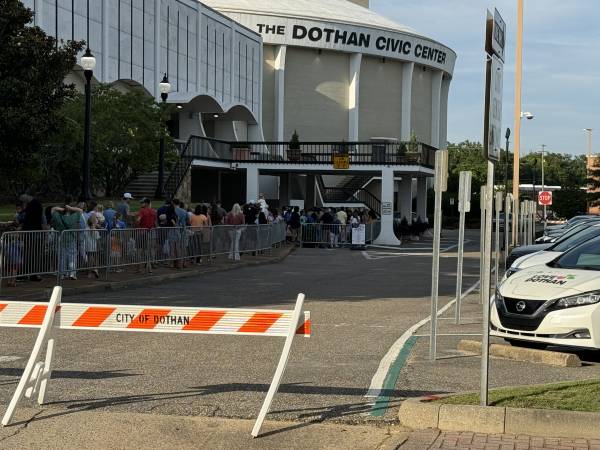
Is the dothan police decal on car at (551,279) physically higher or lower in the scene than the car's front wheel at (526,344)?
higher

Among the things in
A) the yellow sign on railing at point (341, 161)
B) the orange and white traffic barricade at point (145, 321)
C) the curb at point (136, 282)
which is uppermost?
the yellow sign on railing at point (341, 161)

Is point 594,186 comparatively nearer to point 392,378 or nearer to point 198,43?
point 198,43

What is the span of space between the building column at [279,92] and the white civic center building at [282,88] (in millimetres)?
109

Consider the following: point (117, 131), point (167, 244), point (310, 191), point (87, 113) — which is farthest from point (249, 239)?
point (310, 191)

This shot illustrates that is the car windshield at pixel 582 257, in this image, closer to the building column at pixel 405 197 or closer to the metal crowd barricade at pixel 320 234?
the metal crowd barricade at pixel 320 234

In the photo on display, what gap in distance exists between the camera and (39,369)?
782cm

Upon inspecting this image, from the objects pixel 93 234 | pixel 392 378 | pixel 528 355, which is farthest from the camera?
pixel 93 234

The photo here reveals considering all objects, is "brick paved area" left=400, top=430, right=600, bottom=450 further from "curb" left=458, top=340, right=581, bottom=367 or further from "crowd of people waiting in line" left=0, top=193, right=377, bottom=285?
"crowd of people waiting in line" left=0, top=193, right=377, bottom=285

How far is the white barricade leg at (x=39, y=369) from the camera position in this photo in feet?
24.1

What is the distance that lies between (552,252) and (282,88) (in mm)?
65018

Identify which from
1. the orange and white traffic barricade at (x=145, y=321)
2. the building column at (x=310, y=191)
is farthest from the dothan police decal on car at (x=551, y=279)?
the building column at (x=310, y=191)

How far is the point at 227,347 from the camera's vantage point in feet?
37.9

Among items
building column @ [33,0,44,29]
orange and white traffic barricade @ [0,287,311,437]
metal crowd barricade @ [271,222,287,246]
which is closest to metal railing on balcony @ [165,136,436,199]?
building column @ [33,0,44,29]

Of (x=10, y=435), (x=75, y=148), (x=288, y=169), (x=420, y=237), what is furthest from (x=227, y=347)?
(x=420, y=237)
